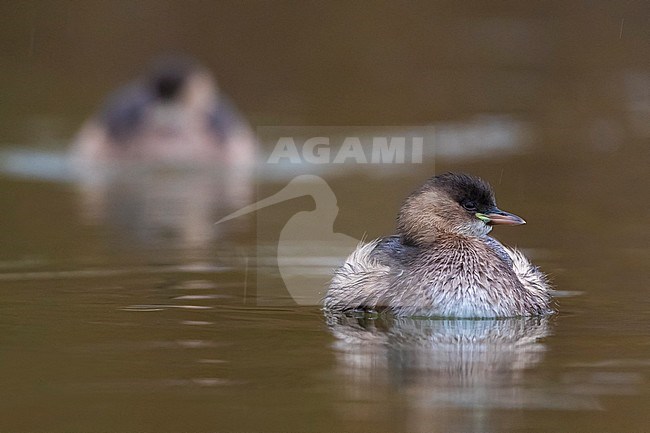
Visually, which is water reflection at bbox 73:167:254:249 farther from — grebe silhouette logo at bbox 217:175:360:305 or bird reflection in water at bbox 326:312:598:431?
bird reflection in water at bbox 326:312:598:431

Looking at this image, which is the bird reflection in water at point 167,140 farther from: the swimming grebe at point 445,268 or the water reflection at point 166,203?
the swimming grebe at point 445,268

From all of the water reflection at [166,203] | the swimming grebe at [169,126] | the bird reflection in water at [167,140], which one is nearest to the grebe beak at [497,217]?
the water reflection at [166,203]

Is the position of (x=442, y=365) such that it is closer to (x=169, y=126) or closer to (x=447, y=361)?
(x=447, y=361)

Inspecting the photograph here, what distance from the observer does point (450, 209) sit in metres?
11.0

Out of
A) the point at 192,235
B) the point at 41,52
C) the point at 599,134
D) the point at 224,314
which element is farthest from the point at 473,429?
the point at 41,52

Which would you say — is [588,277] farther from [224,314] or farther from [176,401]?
[176,401]

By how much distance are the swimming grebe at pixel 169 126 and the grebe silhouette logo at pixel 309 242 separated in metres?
3.25

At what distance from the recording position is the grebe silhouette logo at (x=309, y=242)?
38.9ft

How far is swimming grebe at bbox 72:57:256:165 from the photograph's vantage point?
808 inches

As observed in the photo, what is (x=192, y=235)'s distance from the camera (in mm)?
14375

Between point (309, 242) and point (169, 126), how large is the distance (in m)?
7.55

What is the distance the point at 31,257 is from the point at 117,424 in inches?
214

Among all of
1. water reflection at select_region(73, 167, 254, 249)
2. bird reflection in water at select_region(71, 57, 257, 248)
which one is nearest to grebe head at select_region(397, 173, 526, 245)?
water reflection at select_region(73, 167, 254, 249)

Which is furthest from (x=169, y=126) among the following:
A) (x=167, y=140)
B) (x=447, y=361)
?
(x=447, y=361)
